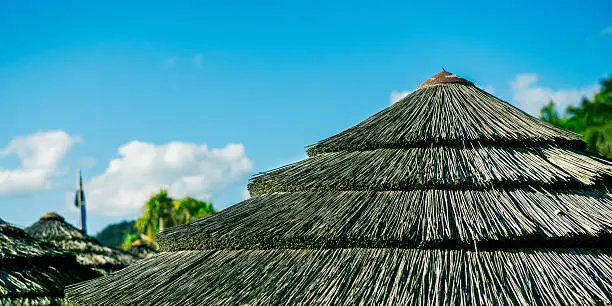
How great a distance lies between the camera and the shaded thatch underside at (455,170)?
7683mm

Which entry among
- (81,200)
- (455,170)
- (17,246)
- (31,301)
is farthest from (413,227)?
(81,200)

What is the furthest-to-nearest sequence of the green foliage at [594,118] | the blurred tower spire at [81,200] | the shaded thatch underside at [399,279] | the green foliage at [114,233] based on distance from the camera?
1. the green foliage at [114,233]
2. the green foliage at [594,118]
3. the blurred tower spire at [81,200]
4. the shaded thatch underside at [399,279]

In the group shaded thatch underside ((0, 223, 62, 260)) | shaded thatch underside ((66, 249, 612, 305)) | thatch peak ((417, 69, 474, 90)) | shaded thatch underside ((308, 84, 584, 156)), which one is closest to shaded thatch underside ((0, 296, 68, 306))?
shaded thatch underside ((0, 223, 62, 260))

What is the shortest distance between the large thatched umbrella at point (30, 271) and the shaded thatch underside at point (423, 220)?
457 centimetres

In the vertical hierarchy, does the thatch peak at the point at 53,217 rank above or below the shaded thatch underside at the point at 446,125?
below

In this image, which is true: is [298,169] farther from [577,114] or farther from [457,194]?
[577,114]

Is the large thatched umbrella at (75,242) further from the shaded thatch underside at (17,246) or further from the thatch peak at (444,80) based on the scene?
the thatch peak at (444,80)

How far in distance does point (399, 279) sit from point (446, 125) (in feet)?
9.24

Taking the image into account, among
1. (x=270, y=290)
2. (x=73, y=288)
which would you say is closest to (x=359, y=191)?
(x=270, y=290)

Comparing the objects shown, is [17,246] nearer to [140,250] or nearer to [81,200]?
[81,200]

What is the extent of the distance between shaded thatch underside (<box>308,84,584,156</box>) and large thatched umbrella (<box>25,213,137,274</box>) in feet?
39.1

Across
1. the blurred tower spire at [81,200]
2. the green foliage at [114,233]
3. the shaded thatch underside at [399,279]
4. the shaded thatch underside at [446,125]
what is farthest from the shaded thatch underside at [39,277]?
the green foliage at [114,233]

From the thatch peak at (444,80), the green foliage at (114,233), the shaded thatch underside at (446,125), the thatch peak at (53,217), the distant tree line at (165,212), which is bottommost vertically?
the green foliage at (114,233)

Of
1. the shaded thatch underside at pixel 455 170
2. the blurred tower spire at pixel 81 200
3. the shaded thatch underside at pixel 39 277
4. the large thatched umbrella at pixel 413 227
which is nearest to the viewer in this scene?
the large thatched umbrella at pixel 413 227
